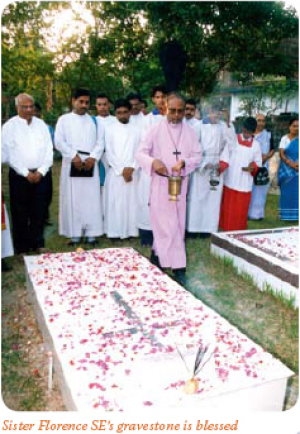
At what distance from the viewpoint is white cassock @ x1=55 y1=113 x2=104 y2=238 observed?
6336 mm

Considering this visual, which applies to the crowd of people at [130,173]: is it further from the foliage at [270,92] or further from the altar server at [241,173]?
the foliage at [270,92]

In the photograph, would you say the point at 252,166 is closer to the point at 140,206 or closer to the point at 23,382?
the point at 140,206

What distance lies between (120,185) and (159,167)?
2291mm

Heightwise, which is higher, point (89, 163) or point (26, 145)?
point (26, 145)

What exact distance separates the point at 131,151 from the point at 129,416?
4693 mm

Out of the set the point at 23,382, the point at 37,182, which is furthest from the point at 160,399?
the point at 37,182

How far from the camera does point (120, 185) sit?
669 centimetres

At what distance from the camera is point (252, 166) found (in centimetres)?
703

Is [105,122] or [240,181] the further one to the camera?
[105,122]

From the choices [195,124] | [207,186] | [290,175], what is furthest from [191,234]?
[290,175]

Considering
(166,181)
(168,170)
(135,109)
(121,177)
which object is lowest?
(121,177)

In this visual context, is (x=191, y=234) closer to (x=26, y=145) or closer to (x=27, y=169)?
(x=27, y=169)

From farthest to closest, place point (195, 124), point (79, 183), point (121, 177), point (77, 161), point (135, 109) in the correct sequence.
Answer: point (135, 109) → point (195, 124) → point (121, 177) → point (79, 183) → point (77, 161)

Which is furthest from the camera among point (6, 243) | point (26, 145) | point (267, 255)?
point (26, 145)
